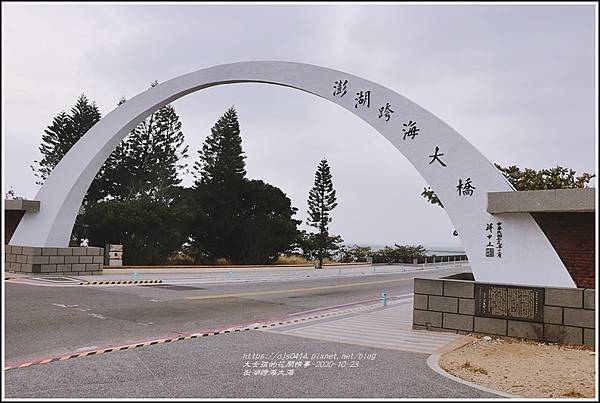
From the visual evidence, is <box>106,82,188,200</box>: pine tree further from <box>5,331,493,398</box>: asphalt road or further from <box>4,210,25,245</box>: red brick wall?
<box>5,331,493,398</box>: asphalt road

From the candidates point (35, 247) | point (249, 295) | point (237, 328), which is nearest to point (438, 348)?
point (237, 328)

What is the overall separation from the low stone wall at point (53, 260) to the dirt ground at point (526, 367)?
52.1 feet

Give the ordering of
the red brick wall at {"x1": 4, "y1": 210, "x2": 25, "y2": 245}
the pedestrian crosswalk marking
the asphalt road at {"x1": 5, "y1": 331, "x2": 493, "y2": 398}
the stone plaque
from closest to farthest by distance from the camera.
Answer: the asphalt road at {"x1": 5, "y1": 331, "x2": 493, "y2": 398} → the pedestrian crosswalk marking → the stone plaque → the red brick wall at {"x1": 4, "y1": 210, "x2": 25, "y2": 245}

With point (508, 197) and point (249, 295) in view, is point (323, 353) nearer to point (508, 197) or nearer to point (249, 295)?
point (508, 197)

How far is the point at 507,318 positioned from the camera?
9.30 meters

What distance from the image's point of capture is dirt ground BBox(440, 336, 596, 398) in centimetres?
612

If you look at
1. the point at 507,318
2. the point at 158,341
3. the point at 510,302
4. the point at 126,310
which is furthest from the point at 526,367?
the point at 126,310

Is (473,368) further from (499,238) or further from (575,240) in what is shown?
(575,240)

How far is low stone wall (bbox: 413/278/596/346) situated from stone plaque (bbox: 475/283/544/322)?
4cm

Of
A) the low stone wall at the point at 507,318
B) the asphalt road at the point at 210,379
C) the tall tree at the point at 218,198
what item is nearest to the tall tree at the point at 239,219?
the tall tree at the point at 218,198

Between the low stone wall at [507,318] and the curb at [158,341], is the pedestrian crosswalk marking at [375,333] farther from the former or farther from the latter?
the curb at [158,341]

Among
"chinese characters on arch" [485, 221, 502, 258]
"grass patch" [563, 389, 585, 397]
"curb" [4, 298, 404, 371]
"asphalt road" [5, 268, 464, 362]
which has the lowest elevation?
"asphalt road" [5, 268, 464, 362]

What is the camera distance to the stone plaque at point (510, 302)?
906 centimetres

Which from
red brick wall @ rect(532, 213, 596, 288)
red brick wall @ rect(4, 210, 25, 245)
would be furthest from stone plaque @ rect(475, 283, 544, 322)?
red brick wall @ rect(4, 210, 25, 245)
